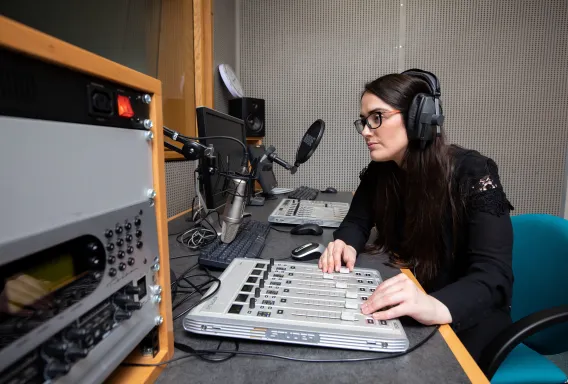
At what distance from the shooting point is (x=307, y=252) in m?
0.78

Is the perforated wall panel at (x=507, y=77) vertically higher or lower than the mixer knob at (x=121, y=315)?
higher

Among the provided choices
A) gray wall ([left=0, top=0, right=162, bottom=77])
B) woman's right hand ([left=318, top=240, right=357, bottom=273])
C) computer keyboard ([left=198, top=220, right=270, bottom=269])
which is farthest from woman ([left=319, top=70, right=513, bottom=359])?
gray wall ([left=0, top=0, right=162, bottom=77])

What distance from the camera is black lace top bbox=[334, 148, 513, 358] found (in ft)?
2.00

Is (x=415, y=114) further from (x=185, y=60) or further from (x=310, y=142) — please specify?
(x=185, y=60)

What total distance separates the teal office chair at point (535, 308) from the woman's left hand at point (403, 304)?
0.30 meters

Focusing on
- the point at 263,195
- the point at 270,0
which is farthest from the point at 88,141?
the point at 270,0

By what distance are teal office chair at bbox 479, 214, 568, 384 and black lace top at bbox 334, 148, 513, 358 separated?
0.22 ft

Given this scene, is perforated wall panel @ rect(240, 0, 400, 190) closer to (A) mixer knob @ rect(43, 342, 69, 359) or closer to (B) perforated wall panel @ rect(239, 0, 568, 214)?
(B) perforated wall panel @ rect(239, 0, 568, 214)

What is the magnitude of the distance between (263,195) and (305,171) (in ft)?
1.91

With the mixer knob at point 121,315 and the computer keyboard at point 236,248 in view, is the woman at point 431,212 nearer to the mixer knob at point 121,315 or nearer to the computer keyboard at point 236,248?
the computer keyboard at point 236,248

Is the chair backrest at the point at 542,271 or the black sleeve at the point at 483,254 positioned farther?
the chair backrest at the point at 542,271

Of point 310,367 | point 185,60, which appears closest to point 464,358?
point 310,367

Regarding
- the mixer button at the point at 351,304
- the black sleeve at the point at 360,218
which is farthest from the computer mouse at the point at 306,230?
the mixer button at the point at 351,304

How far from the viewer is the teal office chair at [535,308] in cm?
68
